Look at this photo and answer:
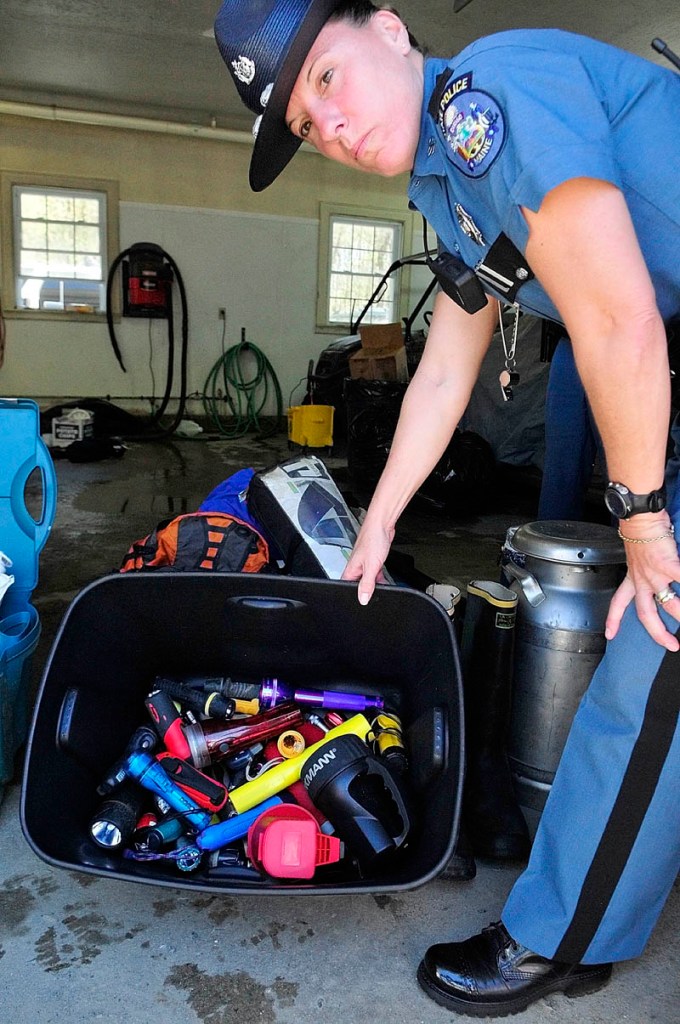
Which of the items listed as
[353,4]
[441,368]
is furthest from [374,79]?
[441,368]

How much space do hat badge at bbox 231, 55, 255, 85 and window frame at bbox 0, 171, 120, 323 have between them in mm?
6572

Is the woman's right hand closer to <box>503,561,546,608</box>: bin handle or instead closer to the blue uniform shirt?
<box>503,561,546,608</box>: bin handle

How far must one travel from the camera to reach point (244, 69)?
3.08 ft

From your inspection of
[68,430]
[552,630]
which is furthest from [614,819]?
[68,430]

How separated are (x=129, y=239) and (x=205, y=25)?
2648 mm

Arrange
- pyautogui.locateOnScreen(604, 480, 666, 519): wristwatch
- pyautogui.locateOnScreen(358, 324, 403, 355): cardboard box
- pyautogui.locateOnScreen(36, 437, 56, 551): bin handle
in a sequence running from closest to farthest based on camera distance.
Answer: pyautogui.locateOnScreen(604, 480, 666, 519): wristwatch
pyautogui.locateOnScreen(36, 437, 56, 551): bin handle
pyautogui.locateOnScreen(358, 324, 403, 355): cardboard box

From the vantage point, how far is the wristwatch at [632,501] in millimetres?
838

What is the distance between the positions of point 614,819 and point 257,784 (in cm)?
59

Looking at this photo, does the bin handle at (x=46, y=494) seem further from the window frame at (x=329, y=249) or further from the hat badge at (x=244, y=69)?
the window frame at (x=329, y=249)

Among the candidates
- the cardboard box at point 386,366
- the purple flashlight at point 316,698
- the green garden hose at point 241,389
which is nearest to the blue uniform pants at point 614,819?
the purple flashlight at point 316,698

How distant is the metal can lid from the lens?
53.2 inches

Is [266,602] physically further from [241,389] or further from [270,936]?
[241,389]

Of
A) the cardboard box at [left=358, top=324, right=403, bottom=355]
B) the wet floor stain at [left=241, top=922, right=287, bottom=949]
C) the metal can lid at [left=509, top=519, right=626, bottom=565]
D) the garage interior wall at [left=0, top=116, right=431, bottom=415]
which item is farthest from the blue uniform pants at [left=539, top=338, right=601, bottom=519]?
the garage interior wall at [left=0, top=116, right=431, bottom=415]

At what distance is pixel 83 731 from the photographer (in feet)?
3.97
